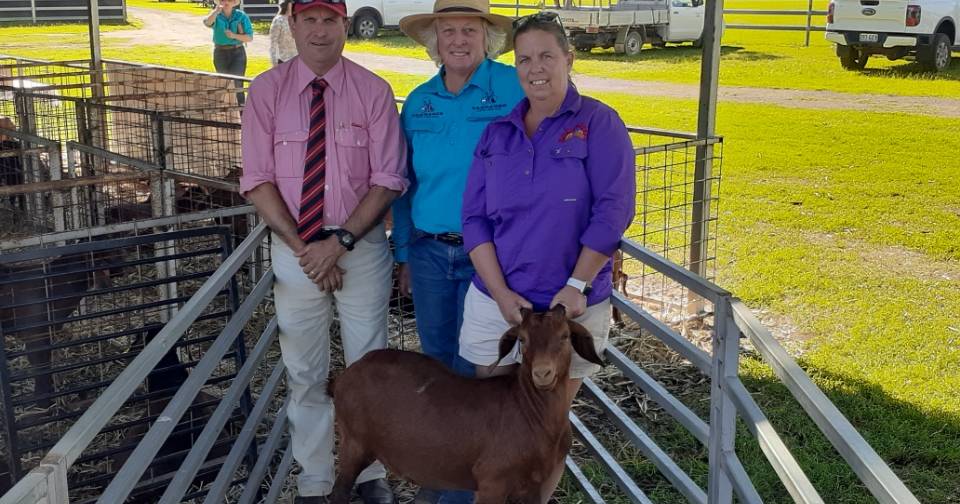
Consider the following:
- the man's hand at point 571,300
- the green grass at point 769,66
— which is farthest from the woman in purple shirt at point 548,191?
the green grass at point 769,66

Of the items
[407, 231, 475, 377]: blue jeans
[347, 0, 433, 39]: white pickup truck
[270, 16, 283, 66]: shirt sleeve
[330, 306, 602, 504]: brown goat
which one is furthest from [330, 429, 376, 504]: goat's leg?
[347, 0, 433, 39]: white pickup truck

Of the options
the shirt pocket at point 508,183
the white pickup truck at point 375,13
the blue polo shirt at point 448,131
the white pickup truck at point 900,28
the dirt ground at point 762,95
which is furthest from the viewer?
the white pickup truck at point 375,13

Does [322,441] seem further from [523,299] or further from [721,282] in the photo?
[721,282]

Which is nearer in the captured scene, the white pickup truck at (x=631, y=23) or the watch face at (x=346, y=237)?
the watch face at (x=346, y=237)

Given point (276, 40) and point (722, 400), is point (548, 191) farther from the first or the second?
point (276, 40)

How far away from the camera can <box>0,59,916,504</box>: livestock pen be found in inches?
95.3

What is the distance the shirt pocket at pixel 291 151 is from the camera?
370cm

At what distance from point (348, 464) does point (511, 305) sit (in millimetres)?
887

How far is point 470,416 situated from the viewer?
3266 mm

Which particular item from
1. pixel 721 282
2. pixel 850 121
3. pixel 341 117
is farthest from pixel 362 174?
pixel 850 121

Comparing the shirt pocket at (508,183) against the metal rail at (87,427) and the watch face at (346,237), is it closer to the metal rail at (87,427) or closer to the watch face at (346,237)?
the watch face at (346,237)

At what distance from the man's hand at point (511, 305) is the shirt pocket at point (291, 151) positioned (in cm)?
96

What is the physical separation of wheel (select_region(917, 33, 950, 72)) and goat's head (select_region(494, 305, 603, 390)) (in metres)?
18.7

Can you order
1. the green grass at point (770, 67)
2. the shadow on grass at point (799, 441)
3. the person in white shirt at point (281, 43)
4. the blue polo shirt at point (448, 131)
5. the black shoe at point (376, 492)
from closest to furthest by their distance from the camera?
the blue polo shirt at point (448, 131), the black shoe at point (376, 492), the shadow on grass at point (799, 441), the person in white shirt at point (281, 43), the green grass at point (770, 67)
